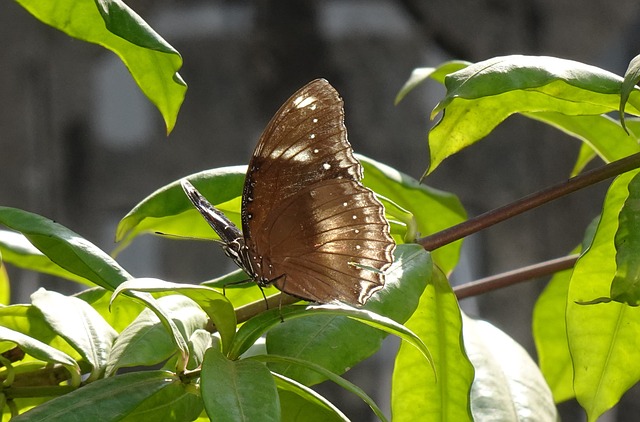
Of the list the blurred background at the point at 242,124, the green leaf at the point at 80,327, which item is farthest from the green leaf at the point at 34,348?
the blurred background at the point at 242,124

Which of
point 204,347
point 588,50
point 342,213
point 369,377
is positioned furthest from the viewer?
point 588,50

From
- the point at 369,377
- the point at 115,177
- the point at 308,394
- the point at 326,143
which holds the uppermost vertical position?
the point at 326,143

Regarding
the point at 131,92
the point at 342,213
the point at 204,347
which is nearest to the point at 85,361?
the point at 204,347

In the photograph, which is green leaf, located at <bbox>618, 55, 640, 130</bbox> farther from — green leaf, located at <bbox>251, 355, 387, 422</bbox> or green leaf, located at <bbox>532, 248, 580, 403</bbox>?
green leaf, located at <bbox>532, 248, 580, 403</bbox>

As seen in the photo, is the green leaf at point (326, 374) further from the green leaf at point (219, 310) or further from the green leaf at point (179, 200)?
the green leaf at point (179, 200)

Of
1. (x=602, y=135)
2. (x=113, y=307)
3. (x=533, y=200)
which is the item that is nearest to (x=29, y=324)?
(x=113, y=307)

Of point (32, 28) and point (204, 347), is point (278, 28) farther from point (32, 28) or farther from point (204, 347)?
point (204, 347)
